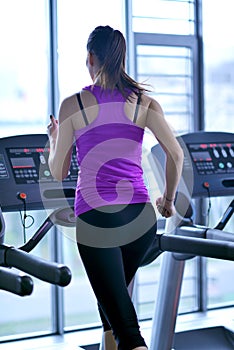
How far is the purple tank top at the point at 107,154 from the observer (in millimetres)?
2262

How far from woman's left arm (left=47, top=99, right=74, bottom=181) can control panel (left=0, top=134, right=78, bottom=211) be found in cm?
32

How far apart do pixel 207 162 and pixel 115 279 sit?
3.77 ft

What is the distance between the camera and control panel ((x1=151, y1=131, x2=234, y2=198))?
3.12 m

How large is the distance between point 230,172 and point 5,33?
68.4 inches

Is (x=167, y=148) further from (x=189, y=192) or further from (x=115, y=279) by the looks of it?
(x=189, y=192)

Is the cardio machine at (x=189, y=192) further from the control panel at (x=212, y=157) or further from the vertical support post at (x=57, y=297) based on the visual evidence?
the vertical support post at (x=57, y=297)

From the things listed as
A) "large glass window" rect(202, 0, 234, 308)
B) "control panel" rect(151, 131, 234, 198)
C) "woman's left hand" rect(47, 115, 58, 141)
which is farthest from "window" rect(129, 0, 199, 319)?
"woman's left hand" rect(47, 115, 58, 141)

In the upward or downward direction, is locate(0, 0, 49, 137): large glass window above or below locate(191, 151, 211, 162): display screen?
above

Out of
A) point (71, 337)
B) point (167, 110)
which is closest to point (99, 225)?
point (71, 337)

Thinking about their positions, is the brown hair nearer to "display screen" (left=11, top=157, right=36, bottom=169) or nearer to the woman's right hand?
the woman's right hand

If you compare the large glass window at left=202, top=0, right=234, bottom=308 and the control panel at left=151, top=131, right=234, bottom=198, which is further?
the large glass window at left=202, top=0, right=234, bottom=308

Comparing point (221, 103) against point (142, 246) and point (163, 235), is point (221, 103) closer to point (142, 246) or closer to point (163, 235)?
point (163, 235)

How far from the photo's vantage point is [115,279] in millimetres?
2248

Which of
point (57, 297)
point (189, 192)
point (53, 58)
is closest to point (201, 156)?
point (189, 192)
